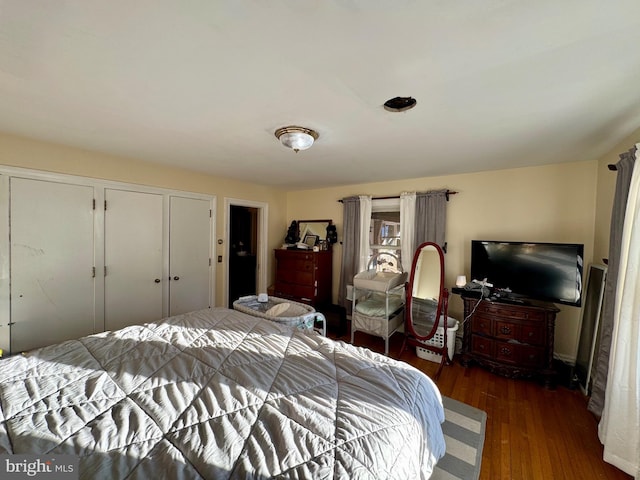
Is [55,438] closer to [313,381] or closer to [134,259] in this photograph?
[313,381]

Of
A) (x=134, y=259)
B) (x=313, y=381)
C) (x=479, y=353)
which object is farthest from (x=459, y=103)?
(x=134, y=259)

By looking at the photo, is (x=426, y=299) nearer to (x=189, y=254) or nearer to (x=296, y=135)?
(x=296, y=135)

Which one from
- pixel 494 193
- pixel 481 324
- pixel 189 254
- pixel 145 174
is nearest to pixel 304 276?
pixel 189 254

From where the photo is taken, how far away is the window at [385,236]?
370 centimetres

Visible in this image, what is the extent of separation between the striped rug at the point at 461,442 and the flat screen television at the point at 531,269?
124 centimetres

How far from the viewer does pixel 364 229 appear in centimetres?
384

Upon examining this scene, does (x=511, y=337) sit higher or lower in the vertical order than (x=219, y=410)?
lower

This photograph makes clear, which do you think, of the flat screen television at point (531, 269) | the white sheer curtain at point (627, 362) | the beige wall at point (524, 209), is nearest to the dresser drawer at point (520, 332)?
the flat screen television at point (531, 269)

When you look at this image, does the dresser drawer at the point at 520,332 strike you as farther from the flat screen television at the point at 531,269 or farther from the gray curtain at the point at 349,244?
the gray curtain at the point at 349,244

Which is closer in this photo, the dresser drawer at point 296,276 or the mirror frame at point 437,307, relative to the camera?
the mirror frame at point 437,307

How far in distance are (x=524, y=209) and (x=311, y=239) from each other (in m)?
2.90

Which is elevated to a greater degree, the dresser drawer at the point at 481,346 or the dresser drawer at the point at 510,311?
the dresser drawer at the point at 510,311

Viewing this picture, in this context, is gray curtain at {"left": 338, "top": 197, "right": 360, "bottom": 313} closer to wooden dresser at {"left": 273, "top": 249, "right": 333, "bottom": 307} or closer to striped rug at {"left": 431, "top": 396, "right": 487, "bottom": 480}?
wooden dresser at {"left": 273, "top": 249, "right": 333, "bottom": 307}

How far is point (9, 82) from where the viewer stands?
1.37 m
